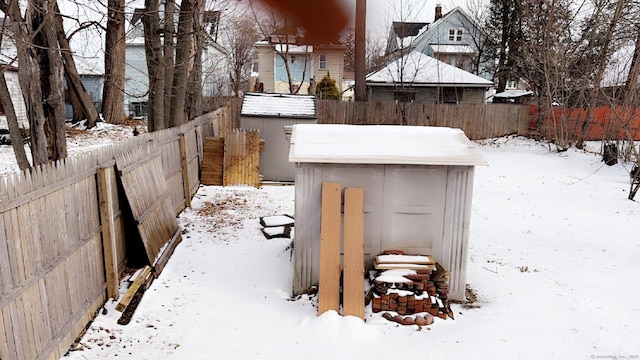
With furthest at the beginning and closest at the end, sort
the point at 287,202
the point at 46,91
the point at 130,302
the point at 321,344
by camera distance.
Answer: the point at 287,202
the point at 46,91
the point at 130,302
the point at 321,344

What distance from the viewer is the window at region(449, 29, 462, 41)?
33750 millimetres

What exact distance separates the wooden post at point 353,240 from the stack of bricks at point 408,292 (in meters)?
0.22

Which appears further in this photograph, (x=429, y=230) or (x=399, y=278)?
(x=429, y=230)

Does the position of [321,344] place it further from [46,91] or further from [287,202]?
[287,202]

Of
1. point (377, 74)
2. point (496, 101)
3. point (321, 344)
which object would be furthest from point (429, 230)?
point (496, 101)

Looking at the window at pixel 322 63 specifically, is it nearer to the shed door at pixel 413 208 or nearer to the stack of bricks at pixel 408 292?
the shed door at pixel 413 208

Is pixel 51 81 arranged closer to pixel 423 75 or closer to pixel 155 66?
pixel 155 66

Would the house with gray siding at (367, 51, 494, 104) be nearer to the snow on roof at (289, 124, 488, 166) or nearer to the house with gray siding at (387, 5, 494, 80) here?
the house with gray siding at (387, 5, 494, 80)

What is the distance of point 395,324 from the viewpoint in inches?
185

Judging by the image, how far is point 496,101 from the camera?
2698 centimetres

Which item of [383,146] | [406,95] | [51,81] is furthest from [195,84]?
[406,95]

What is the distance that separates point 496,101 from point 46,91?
2571cm

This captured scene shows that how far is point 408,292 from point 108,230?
3.27 m

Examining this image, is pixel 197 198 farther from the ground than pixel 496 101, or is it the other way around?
pixel 496 101
